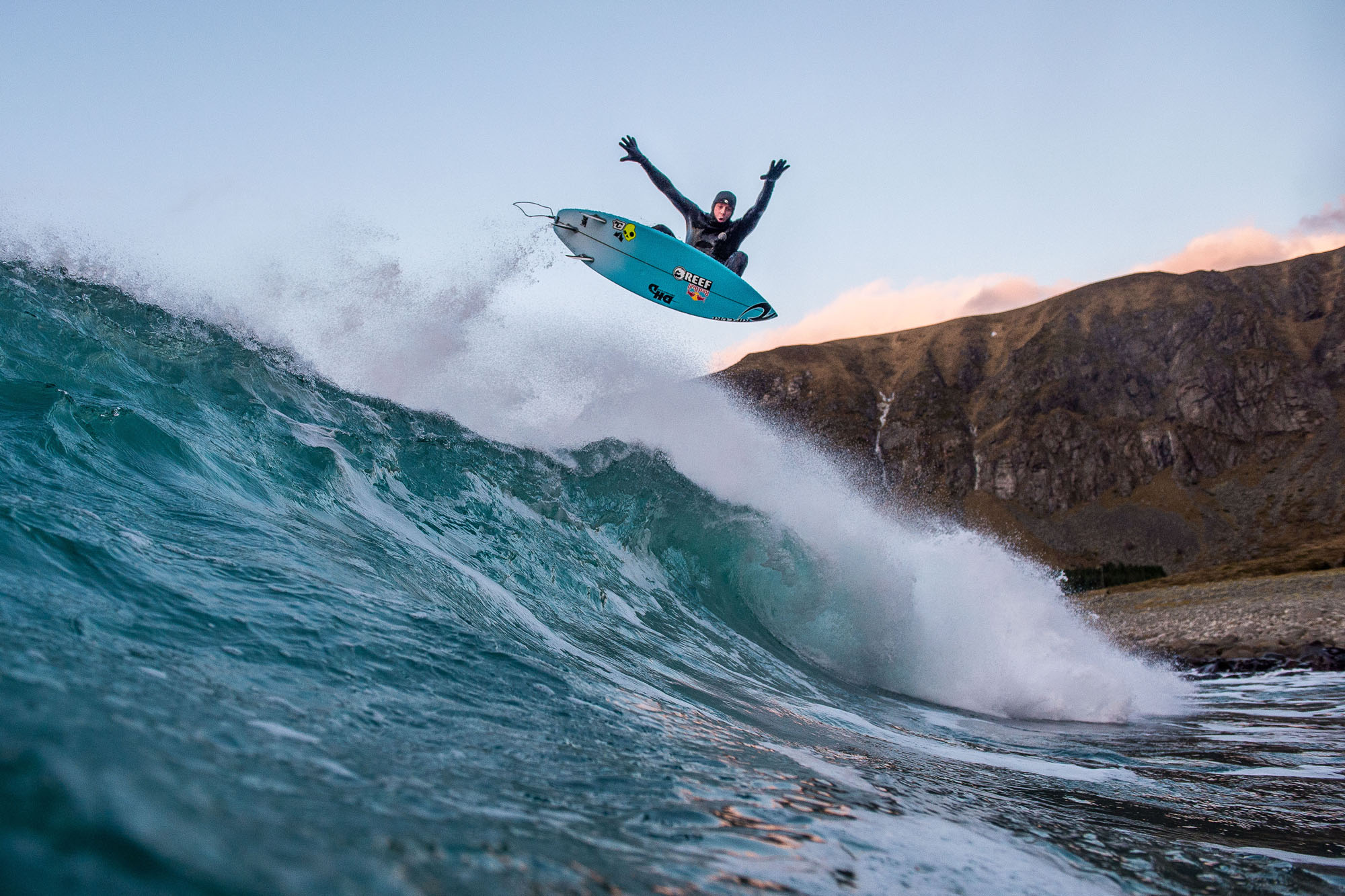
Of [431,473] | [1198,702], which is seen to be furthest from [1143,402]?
[431,473]

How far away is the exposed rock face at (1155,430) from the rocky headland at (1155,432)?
1.15ft

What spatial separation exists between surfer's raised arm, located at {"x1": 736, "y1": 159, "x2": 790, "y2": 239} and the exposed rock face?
12885cm

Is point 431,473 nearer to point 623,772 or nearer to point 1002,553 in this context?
point 623,772

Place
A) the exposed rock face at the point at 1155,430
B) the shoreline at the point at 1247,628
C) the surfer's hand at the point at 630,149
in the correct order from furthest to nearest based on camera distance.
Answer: the exposed rock face at the point at 1155,430 < the shoreline at the point at 1247,628 < the surfer's hand at the point at 630,149

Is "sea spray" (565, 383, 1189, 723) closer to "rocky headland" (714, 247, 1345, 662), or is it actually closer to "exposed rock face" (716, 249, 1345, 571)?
"rocky headland" (714, 247, 1345, 662)

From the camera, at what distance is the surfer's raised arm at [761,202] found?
13.4 m

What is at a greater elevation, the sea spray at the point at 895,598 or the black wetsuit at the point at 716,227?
the black wetsuit at the point at 716,227

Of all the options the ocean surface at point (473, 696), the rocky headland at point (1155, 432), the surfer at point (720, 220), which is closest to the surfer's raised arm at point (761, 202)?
the surfer at point (720, 220)

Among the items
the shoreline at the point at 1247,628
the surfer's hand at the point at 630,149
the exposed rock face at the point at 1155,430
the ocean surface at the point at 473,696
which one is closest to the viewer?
the ocean surface at the point at 473,696

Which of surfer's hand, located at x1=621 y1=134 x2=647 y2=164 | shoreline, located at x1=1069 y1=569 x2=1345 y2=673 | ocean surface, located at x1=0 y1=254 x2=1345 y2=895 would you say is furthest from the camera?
shoreline, located at x1=1069 y1=569 x2=1345 y2=673

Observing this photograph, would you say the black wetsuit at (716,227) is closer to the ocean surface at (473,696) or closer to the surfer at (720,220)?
the surfer at (720,220)

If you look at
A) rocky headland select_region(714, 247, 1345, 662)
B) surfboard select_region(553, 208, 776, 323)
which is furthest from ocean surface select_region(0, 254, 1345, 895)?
rocky headland select_region(714, 247, 1345, 662)

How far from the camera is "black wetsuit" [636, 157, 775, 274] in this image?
1388 cm

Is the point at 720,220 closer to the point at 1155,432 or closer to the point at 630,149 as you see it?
the point at 630,149
